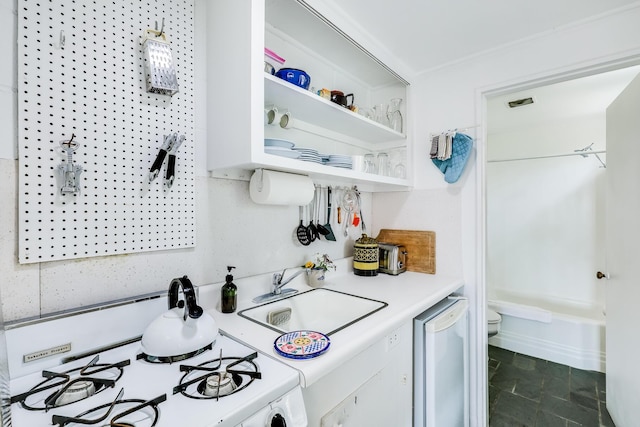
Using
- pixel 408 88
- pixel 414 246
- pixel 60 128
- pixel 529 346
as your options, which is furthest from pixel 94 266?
pixel 529 346

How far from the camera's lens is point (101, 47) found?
0.92 metres

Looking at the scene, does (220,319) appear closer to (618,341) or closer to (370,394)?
(370,394)

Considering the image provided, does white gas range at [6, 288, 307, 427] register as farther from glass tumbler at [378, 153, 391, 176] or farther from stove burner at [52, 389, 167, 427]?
glass tumbler at [378, 153, 391, 176]

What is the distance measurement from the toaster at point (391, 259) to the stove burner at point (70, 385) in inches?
56.8

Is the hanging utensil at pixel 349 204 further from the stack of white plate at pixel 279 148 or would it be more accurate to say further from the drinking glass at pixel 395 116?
the stack of white plate at pixel 279 148

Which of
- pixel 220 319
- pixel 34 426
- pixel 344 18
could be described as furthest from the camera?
pixel 344 18

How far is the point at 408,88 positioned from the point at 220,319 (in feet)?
5.84

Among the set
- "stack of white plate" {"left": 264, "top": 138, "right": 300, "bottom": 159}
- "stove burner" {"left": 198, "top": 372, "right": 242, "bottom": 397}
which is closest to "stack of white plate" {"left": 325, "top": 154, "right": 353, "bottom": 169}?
"stack of white plate" {"left": 264, "top": 138, "right": 300, "bottom": 159}

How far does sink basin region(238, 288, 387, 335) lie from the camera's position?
4.27ft

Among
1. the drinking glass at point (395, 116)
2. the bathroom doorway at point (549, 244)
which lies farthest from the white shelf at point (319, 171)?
the bathroom doorway at point (549, 244)

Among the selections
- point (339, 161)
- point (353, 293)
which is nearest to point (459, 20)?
point (339, 161)

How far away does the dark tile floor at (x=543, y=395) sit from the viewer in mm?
1824

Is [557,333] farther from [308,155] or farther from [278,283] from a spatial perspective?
[308,155]

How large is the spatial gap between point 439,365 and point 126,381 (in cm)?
123
